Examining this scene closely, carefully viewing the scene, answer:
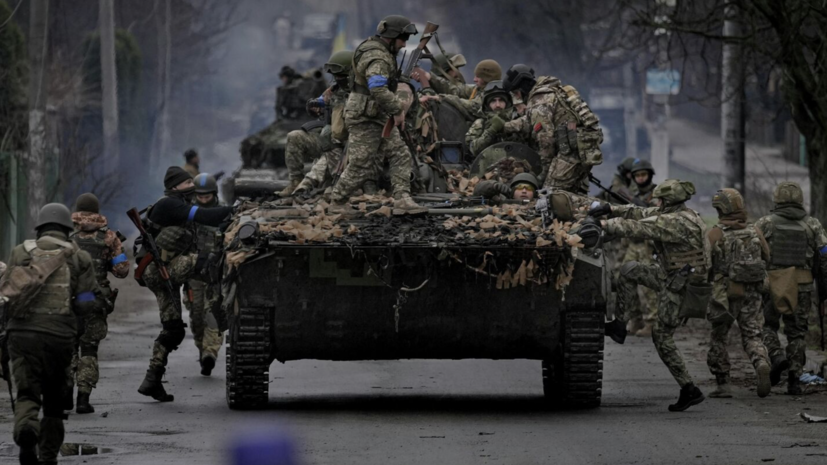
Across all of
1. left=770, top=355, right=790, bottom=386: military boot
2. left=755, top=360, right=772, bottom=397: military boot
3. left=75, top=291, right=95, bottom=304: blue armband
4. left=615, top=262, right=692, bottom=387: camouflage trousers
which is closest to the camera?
left=75, top=291, right=95, bottom=304: blue armband

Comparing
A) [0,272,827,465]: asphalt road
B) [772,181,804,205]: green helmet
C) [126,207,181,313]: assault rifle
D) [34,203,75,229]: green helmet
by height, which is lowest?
[0,272,827,465]: asphalt road

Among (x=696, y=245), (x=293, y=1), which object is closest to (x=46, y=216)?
(x=696, y=245)

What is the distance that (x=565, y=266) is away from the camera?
11.8m

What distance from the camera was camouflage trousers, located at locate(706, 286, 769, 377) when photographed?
523 inches

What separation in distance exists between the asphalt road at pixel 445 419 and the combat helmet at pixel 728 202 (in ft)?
4.55

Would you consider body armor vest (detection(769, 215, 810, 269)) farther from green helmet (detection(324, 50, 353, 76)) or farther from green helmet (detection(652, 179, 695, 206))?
green helmet (detection(324, 50, 353, 76))

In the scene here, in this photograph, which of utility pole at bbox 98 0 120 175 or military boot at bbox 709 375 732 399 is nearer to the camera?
military boot at bbox 709 375 732 399

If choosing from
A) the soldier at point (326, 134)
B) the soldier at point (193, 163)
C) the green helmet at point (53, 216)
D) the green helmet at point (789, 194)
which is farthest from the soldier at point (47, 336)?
the soldier at point (193, 163)

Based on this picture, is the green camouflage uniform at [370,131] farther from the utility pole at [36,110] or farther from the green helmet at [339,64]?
the utility pole at [36,110]

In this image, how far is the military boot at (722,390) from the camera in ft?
43.6

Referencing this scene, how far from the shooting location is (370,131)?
42.8ft

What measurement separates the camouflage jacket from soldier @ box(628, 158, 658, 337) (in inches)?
207

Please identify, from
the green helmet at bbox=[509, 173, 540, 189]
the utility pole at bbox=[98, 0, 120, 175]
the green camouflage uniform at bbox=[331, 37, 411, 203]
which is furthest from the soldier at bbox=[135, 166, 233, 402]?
the utility pole at bbox=[98, 0, 120, 175]

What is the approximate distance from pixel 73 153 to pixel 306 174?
13872mm
